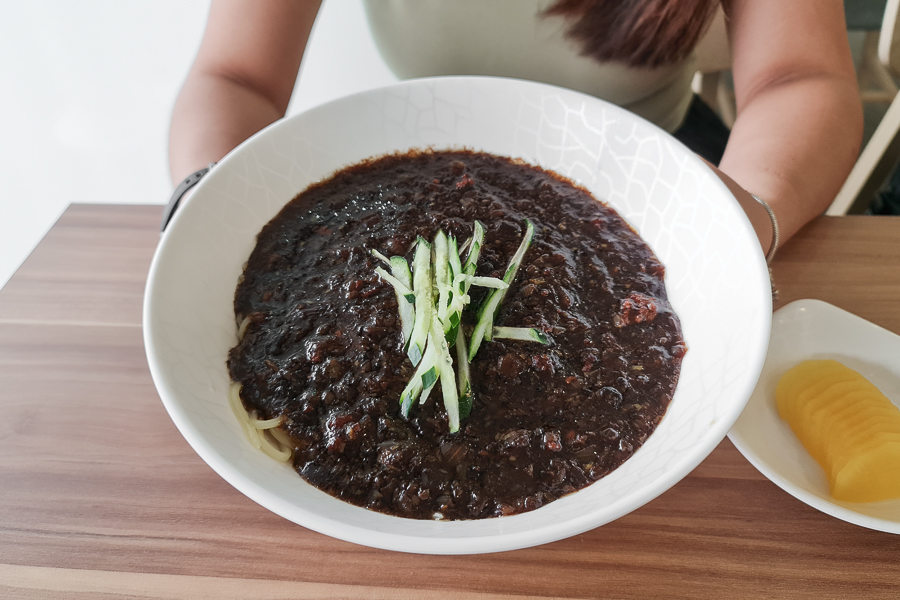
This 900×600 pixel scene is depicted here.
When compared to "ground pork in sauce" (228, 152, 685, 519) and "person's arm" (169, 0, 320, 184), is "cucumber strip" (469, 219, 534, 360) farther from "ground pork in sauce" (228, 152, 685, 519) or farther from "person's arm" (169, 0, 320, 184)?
"person's arm" (169, 0, 320, 184)

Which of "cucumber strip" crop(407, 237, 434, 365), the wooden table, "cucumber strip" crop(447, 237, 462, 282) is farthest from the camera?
"cucumber strip" crop(447, 237, 462, 282)

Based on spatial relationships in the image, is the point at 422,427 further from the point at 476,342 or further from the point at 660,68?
the point at 660,68

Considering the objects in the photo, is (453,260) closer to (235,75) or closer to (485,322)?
(485,322)

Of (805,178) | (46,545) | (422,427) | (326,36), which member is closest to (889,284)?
(805,178)

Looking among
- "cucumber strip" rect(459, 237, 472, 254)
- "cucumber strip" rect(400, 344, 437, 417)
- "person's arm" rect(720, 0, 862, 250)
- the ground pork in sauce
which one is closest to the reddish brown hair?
"person's arm" rect(720, 0, 862, 250)

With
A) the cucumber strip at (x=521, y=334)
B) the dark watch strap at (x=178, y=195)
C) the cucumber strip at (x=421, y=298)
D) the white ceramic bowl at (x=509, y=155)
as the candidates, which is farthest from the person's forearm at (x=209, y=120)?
the cucumber strip at (x=521, y=334)

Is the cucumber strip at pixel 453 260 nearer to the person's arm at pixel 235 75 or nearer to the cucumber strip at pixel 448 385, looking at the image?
the cucumber strip at pixel 448 385
